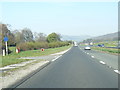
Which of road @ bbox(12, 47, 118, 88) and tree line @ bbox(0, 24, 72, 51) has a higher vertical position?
tree line @ bbox(0, 24, 72, 51)

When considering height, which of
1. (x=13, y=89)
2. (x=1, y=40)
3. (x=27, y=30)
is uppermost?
(x=27, y=30)

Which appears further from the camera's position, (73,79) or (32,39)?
(32,39)

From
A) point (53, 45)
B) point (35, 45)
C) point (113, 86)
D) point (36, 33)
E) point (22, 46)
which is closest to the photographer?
point (113, 86)

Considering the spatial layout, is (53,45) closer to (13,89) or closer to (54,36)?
(54,36)

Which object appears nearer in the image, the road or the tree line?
the road

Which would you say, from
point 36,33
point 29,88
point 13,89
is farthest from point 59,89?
point 36,33

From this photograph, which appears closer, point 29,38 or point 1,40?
point 1,40

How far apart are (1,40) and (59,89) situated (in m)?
31.3

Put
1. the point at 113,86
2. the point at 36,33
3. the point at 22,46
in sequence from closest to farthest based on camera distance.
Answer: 1. the point at 113,86
2. the point at 22,46
3. the point at 36,33

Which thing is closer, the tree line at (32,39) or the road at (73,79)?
the road at (73,79)

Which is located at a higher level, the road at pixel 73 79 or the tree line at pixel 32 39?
the tree line at pixel 32 39

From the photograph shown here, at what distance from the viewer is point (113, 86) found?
8195 millimetres

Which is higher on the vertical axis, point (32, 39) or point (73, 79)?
point (32, 39)

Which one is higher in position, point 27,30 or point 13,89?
point 27,30
